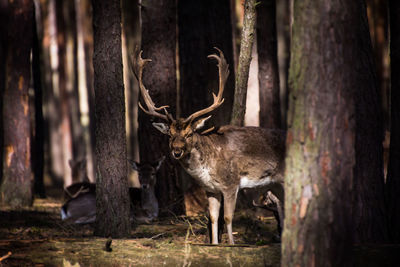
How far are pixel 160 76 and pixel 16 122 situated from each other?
4.07 m

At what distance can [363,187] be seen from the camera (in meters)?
7.80

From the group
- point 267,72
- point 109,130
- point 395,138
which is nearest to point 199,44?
point 267,72

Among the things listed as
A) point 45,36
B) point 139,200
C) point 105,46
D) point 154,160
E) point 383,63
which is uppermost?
point 45,36

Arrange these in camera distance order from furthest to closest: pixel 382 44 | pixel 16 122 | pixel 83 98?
1. pixel 83 98
2. pixel 382 44
3. pixel 16 122

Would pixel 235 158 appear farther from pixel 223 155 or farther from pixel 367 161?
pixel 367 161

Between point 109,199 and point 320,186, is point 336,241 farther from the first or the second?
point 109,199

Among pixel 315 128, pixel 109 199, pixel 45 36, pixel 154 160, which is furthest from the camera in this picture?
pixel 45 36

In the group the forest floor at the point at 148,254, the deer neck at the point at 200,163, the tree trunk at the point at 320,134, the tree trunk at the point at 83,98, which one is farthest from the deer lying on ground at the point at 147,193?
the tree trunk at the point at 83,98

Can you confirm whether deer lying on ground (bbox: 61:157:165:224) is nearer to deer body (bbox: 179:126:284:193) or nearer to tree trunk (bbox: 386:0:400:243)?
deer body (bbox: 179:126:284:193)

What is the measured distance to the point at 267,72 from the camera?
1324 cm

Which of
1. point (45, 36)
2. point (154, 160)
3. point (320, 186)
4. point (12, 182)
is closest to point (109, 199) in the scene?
point (154, 160)

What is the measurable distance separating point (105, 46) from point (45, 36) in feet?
78.9

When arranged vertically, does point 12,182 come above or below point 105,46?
below

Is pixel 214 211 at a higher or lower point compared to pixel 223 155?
lower
